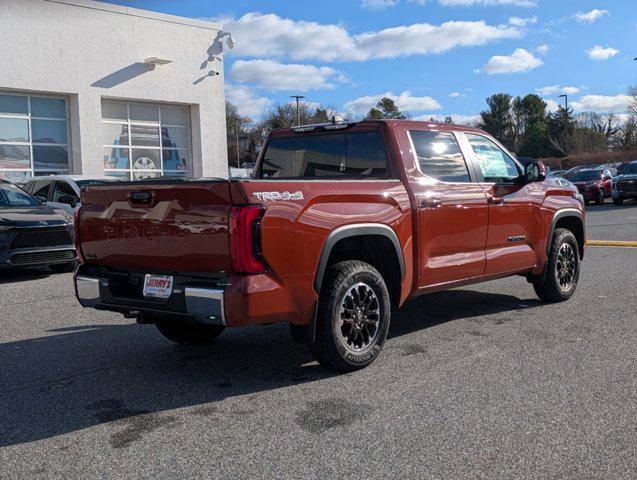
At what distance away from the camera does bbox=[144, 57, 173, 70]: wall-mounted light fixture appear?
23298mm

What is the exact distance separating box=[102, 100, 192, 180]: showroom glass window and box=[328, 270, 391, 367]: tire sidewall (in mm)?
19389

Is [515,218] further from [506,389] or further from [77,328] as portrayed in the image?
[77,328]

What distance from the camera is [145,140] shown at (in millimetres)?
24344

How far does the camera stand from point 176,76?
24438 mm

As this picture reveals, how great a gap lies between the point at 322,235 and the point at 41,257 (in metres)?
7.18

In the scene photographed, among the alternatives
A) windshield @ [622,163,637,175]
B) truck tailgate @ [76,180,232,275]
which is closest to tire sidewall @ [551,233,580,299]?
truck tailgate @ [76,180,232,275]

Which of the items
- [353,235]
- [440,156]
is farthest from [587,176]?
[353,235]

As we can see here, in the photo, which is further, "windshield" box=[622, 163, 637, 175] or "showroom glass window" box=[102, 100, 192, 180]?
"windshield" box=[622, 163, 637, 175]

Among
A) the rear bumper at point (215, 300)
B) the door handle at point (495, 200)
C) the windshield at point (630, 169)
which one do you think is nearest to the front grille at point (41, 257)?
the rear bumper at point (215, 300)

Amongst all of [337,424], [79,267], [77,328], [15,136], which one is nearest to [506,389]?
[337,424]

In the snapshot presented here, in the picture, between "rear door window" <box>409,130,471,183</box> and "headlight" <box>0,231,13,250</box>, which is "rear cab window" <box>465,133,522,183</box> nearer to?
"rear door window" <box>409,130,471,183</box>

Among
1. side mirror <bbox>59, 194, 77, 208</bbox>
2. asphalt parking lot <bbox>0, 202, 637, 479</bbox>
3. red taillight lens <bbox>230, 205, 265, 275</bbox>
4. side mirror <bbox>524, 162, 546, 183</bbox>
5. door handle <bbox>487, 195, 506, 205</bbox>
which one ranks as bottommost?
asphalt parking lot <bbox>0, 202, 637, 479</bbox>

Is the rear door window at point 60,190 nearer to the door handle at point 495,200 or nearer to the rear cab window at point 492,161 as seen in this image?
the rear cab window at point 492,161

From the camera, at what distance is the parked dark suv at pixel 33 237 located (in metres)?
10.2
